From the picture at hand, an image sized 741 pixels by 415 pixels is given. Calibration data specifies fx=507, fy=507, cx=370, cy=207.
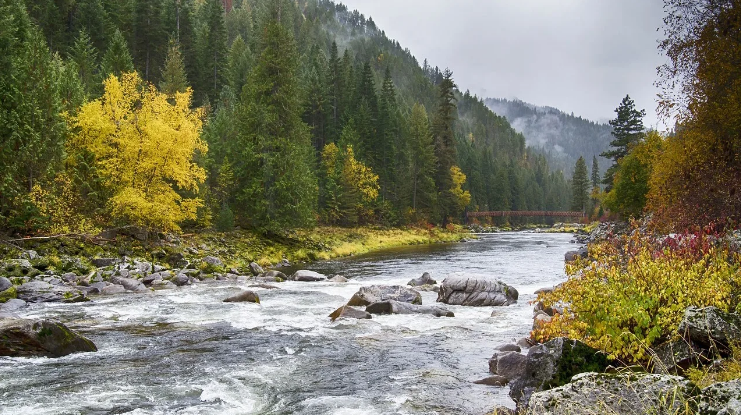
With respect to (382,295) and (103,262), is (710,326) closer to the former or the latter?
(382,295)

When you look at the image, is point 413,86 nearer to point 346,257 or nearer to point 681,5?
point 346,257

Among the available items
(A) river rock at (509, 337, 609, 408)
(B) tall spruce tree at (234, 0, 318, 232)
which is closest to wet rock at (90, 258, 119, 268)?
(B) tall spruce tree at (234, 0, 318, 232)

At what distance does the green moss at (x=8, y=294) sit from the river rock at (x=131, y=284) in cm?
408

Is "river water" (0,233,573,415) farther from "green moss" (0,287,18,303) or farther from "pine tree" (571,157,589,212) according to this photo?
"pine tree" (571,157,589,212)

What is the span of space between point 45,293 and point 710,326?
64.7ft

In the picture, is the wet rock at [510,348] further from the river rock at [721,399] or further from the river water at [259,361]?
the river rock at [721,399]

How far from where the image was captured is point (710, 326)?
291 inches

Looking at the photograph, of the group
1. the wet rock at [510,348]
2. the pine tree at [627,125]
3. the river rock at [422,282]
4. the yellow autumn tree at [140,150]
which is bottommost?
the river rock at [422,282]

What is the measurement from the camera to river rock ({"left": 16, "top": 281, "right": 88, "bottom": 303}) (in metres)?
17.6

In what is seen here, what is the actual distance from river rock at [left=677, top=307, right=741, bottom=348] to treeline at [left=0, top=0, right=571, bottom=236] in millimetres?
25156

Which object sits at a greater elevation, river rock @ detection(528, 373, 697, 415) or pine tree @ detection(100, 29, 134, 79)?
pine tree @ detection(100, 29, 134, 79)

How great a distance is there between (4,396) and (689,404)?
10209 mm

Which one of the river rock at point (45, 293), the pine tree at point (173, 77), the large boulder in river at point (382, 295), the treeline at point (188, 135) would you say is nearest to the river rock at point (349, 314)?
the large boulder in river at point (382, 295)

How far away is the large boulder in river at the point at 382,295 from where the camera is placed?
18.0 meters
